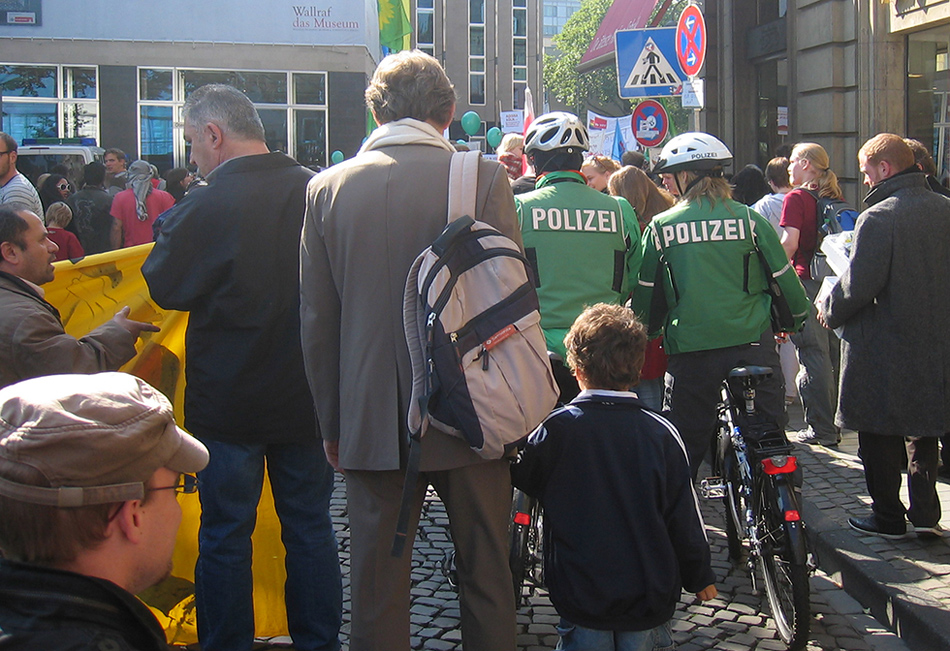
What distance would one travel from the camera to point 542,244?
4.40 m

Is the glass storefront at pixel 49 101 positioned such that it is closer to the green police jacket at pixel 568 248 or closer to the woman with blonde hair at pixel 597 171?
the woman with blonde hair at pixel 597 171

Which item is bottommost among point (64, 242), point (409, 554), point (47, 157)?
point (409, 554)

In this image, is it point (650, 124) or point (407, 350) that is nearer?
point (407, 350)

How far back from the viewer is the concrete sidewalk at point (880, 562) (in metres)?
4.15

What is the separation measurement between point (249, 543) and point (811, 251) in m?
5.07

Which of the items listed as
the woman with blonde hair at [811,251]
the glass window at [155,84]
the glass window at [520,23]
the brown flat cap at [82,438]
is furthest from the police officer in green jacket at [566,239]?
the glass window at [520,23]

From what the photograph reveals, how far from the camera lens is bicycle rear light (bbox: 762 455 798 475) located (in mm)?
4164

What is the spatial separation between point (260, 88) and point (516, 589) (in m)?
25.2

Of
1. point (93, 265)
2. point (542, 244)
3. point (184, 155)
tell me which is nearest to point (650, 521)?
point (542, 244)

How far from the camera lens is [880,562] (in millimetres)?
4758

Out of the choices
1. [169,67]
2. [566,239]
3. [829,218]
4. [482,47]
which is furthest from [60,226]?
[482,47]

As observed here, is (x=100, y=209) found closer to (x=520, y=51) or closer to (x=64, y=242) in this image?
(x=64, y=242)

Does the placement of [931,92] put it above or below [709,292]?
above

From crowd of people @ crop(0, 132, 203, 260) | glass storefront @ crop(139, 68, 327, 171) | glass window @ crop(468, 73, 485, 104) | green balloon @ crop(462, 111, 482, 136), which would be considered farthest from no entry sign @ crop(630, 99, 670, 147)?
glass window @ crop(468, 73, 485, 104)
